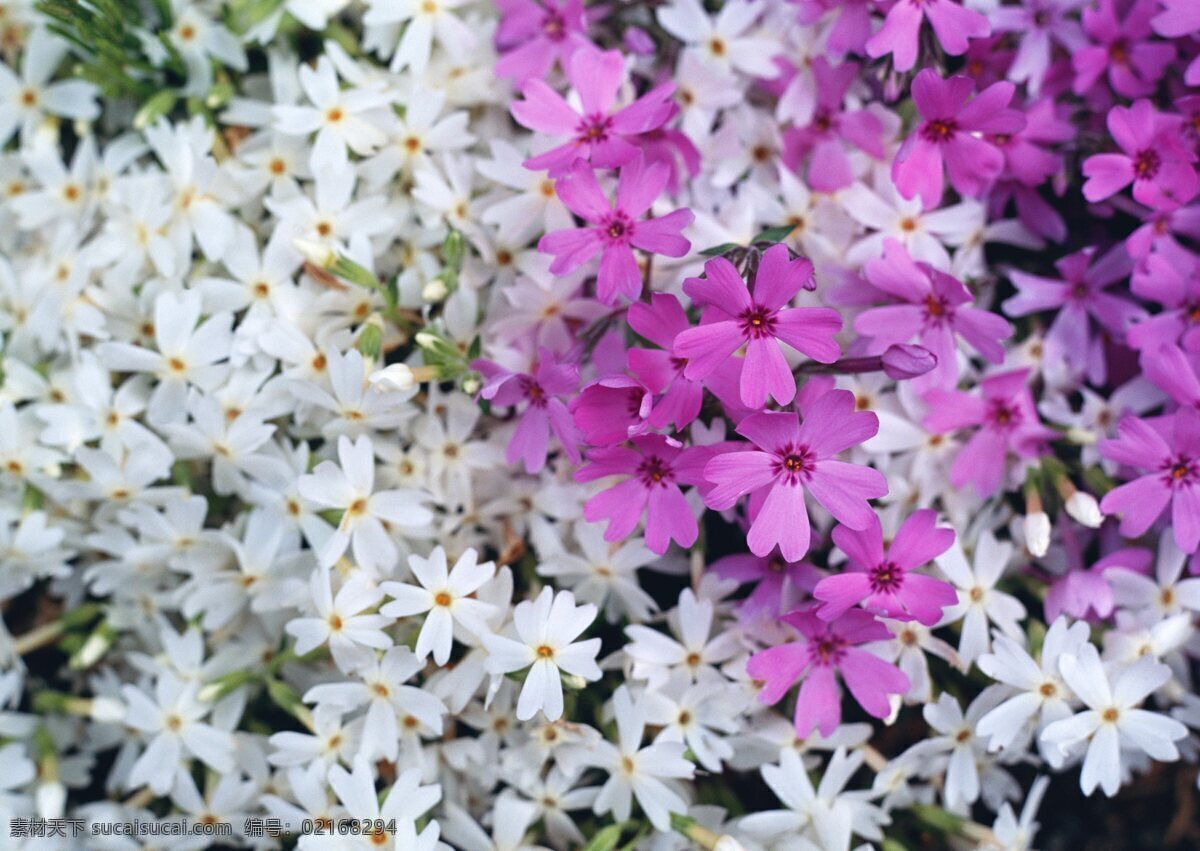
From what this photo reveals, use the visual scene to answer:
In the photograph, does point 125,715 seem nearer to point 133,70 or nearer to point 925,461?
point 133,70

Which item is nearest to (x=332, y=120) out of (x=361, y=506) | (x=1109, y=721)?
(x=361, y=506)

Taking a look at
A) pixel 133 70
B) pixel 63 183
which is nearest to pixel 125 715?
pixel 63 183

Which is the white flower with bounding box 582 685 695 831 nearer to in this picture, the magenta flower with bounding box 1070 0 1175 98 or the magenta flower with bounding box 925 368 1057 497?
the magenta flower with bounding box 925 368 1057 497

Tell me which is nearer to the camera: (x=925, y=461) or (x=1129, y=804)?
(x=925, y=461)

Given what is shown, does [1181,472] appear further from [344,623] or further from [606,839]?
[344,623]

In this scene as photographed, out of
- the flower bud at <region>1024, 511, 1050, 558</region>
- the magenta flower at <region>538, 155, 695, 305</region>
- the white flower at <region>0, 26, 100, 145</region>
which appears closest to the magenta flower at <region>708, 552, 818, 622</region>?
the flower bud at <region>1024, 511, 1050, 558</region>
